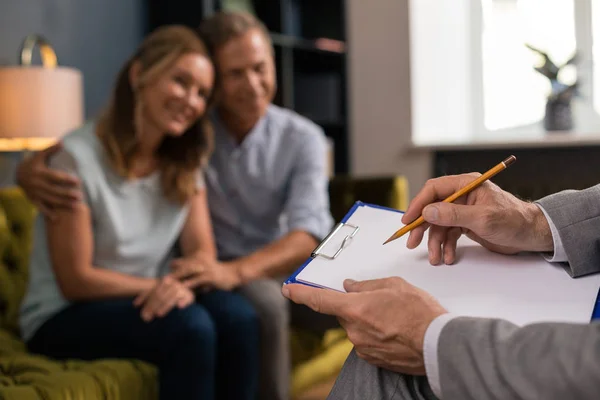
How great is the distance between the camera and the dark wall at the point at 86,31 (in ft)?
9.36

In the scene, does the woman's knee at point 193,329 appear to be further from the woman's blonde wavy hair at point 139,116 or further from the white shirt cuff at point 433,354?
the white shirt cuff at point 433,354

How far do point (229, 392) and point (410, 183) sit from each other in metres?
2.45

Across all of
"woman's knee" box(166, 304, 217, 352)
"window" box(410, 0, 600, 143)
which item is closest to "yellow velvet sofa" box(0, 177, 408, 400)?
"woman's knee" box(166, 304, 217, 352)

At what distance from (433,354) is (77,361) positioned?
1048mm

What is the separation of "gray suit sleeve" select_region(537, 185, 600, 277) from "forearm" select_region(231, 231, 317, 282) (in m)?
1.04

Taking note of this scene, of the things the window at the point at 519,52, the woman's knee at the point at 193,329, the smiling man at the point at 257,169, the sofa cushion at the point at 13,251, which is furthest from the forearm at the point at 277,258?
the window at the point at 519,52

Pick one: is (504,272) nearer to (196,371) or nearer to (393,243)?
(393,243)

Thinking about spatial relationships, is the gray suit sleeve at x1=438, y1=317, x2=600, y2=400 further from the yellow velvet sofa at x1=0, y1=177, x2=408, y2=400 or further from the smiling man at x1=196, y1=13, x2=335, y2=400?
the smiling man at x1=196, y1=13, x2=335, y2=400

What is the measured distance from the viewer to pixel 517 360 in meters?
0.69

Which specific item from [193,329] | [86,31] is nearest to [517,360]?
[193,329]

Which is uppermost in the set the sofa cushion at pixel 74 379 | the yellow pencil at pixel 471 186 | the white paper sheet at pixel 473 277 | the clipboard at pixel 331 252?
the yellow pencil at pixel 471 186

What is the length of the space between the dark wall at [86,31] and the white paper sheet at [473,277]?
2299 mm

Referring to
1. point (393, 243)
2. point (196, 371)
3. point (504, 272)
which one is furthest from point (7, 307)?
point (504, 272)

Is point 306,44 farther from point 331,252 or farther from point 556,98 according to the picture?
point 331,252
